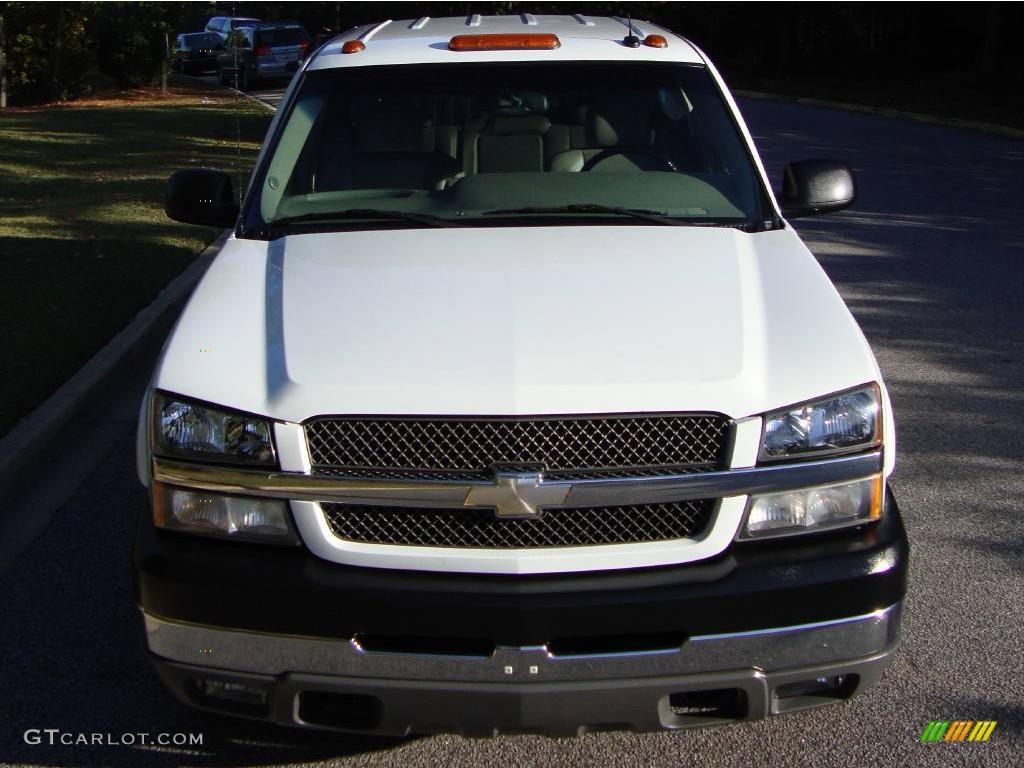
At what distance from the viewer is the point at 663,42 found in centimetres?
518

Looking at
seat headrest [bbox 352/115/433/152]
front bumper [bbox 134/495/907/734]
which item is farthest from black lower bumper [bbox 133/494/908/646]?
seat headrest [bbox 352/115/433/152]

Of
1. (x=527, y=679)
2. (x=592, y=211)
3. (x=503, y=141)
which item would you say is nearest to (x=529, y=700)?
(x=527, y=679)

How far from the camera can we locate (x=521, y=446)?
3111 mm

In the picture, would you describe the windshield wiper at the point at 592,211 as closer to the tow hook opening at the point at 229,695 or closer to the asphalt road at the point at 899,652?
the asphalt road at the point at 899,652

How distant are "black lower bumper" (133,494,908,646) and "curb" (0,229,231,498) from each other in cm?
290

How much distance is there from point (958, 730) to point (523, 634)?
57.9 inches

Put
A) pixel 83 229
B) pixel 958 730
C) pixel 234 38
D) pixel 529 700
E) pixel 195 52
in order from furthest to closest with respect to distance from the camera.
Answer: pixel 195 52 < pixel 83 229 < pixel 234 38 < pixel 958 730 < pixel 529 700

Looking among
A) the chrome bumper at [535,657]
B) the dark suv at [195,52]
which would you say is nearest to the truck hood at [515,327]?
the chrome bumper at [535,657]

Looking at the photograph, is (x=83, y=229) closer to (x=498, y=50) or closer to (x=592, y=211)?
(x=498, y=50)

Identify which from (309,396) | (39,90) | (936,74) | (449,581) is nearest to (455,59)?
(309,396)

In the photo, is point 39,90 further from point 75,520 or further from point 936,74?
point 75,520

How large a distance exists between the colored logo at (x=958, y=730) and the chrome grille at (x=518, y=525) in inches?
43.5

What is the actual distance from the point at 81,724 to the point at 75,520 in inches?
67.6

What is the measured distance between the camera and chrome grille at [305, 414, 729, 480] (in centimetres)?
312
